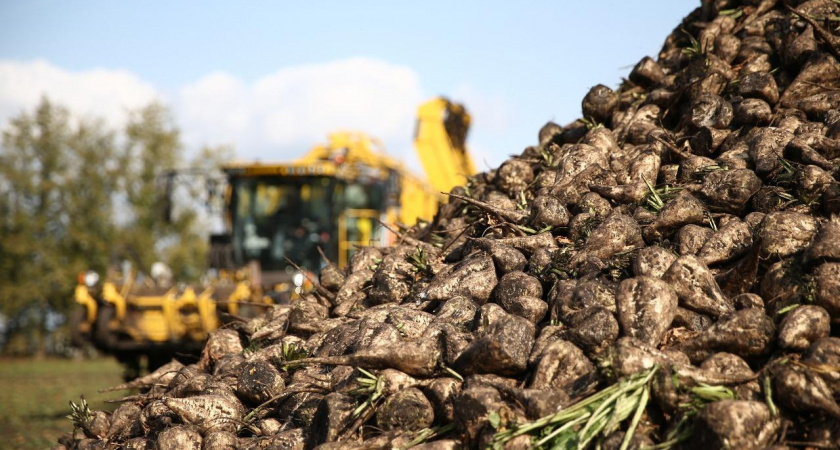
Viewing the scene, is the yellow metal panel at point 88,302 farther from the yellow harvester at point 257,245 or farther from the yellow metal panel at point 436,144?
the yellow metal panel at point 436,144

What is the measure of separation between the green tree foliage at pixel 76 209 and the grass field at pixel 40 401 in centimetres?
1127

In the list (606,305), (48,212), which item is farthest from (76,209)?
(606,305)

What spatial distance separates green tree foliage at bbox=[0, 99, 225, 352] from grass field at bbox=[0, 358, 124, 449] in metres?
11.3

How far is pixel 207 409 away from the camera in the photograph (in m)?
4.43

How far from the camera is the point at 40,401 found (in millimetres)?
14844

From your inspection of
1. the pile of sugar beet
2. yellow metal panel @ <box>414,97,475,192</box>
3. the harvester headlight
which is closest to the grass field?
the harvester headlight

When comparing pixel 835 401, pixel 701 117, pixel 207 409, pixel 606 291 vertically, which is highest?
pixel 701 117

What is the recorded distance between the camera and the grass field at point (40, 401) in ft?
32.8

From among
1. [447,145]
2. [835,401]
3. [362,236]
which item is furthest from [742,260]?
[447,145]

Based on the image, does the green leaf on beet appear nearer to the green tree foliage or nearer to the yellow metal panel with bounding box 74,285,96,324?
the yellow metal panel with bounding box 74,285,96,324

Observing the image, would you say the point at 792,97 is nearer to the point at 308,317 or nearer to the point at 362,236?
the point at 308,317

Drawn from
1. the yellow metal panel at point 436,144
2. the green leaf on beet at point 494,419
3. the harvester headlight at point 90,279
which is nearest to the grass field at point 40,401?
the harvester headlight at point 90,279

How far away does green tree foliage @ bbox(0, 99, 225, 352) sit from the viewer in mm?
34969

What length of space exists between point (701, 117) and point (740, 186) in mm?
891
